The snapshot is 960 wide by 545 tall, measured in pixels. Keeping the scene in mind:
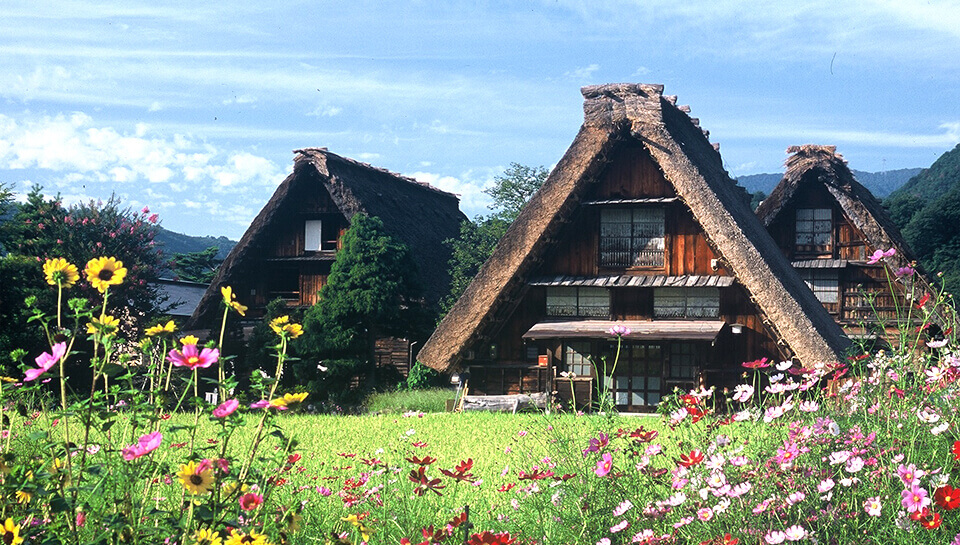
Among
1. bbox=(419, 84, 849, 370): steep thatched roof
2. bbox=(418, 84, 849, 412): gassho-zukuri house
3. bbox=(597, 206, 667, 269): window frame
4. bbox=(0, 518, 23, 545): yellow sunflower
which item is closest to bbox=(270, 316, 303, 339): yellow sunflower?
bbox=(0, 518, 23, 545): yellow sunflower

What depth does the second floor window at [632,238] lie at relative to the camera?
1639 centimetres

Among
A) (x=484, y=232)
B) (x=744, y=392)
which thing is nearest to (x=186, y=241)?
(x=484, y=232)

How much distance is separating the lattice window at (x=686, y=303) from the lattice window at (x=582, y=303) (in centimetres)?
87

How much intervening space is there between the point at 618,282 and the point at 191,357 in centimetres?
1341

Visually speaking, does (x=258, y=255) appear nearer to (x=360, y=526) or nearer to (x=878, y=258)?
(x=878, y=258)

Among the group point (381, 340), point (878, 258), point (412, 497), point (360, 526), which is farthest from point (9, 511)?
point (381, 340)

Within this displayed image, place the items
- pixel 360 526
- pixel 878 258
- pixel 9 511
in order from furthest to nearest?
pixel 878 258 → pixel 9 511 → pixel 360 526

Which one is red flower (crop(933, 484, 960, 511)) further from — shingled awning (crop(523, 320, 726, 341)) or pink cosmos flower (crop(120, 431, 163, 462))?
shingled awning (crop(523, 320, 726, 341))

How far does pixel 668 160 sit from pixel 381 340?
9678 millimetres

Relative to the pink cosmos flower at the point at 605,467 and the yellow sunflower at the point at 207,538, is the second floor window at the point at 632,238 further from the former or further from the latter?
the yellow sunflower at the point at 207,538

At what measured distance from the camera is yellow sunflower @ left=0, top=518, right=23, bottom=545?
3.00m

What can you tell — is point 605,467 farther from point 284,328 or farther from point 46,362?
point 46,362

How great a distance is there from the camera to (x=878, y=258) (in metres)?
5.39

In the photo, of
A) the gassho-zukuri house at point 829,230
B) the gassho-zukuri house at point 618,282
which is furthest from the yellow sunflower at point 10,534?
the gassho-zukuri house at point 829,230
